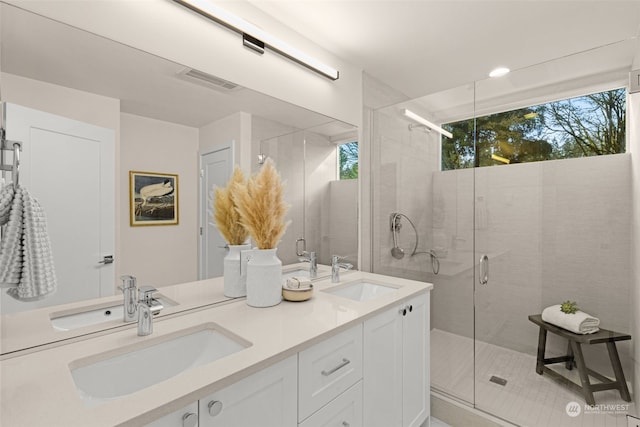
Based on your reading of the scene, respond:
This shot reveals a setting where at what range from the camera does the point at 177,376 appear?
801 millimetres

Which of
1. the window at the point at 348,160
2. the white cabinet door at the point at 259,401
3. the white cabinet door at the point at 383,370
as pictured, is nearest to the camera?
the white cabinet door at the point at 259,401

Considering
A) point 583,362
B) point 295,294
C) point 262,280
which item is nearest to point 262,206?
point 262,280

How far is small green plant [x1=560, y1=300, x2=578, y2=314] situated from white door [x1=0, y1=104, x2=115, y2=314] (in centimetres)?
250

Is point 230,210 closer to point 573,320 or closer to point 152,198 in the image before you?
point 152,198

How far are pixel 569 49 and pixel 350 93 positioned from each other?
4.88 ft

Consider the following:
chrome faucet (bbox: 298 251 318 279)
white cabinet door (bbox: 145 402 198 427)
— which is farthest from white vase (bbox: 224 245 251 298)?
white cabinet door (bbox: 145 402 198 427)

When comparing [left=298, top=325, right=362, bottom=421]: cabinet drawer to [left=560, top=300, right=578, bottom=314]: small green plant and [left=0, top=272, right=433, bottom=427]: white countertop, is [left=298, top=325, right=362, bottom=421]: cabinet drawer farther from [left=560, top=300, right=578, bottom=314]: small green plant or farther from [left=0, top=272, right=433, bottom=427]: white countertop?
[left=560, top=300, right=578, bottom=314]: small green plant

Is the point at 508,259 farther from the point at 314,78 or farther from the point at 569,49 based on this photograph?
the point at 314,78

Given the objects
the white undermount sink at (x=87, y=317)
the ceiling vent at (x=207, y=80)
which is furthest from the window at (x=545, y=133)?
the white undermount sink at (x=87, y=317)

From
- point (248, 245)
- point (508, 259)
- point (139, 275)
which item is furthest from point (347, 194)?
point (139, 275)

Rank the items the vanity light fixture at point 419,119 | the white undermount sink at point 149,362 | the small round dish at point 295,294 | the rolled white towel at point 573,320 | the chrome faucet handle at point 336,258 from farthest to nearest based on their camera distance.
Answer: the vanity light fixture at point 419,119 < the chrome faucet handle at point 336,258 < the rolled white towel at point 573,320 < the small round dish at point 295,294 < the white undermount sink at point 149,362

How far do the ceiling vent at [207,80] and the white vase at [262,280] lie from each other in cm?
80

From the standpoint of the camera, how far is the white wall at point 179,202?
1.21 metres

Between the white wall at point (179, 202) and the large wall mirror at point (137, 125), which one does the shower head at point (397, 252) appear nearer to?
the large wall mirror at point (137, 125)
